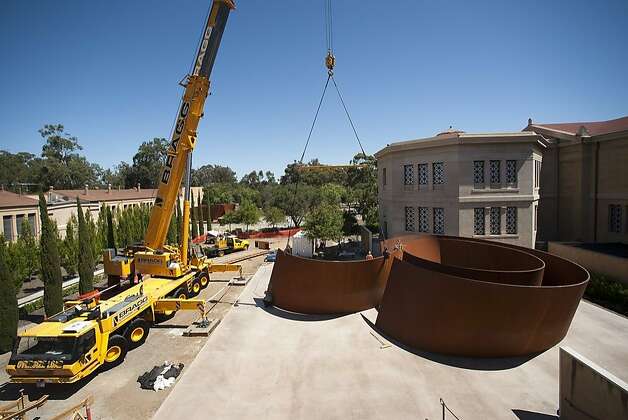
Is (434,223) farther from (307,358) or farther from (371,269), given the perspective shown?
(307,358)

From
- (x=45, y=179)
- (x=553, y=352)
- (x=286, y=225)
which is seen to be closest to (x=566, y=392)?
(x=553, y=352)

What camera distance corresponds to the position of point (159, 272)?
17.3 m

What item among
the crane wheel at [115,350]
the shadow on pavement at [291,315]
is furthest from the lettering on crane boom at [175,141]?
the shadow on pavement at [291,315]

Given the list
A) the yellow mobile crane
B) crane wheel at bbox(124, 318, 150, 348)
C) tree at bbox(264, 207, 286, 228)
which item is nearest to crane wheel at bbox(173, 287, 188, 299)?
the yellow mobile crane

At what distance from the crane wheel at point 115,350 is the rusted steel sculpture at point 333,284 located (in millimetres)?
7212

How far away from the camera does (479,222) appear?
2342 cm

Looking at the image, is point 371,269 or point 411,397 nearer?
point 411,397

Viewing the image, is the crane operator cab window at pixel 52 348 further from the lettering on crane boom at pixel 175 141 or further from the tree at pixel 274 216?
the tree at pixel 274 216

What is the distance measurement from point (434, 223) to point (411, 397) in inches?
664

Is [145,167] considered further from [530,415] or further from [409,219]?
[530,415]

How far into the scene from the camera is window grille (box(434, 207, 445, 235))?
78.7 ft

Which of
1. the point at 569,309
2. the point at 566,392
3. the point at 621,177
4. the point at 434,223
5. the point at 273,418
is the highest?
the point at 621,177

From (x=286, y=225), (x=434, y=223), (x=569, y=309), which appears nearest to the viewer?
(x=569, y=309)

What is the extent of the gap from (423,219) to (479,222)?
3.86 meters
